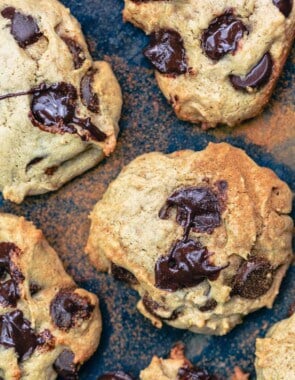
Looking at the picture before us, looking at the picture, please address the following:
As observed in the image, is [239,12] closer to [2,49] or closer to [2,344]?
[2,49]

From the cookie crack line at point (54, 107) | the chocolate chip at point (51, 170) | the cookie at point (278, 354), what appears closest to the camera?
the cookie at point (278, 354)

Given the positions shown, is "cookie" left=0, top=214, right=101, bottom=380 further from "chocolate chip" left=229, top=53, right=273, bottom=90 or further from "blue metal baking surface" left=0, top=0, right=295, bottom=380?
"chocolate chip" left=229, top=53, right=273, bottom=90

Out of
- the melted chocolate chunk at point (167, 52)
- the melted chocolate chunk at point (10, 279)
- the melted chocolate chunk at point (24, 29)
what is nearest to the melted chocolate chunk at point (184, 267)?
the melted chocolate chunk at point (10, 279)

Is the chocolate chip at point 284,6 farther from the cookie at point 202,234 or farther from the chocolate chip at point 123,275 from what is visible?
the chocolate chip at point 123,275

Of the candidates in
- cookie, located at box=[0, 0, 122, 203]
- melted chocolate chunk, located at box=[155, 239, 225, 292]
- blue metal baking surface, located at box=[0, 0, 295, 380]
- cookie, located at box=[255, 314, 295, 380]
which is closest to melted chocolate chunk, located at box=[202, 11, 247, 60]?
blue metal baking surface, located at box=[0, 0, 295, 380]

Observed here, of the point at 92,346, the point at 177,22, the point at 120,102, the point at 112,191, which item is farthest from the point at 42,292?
the point at 177,22

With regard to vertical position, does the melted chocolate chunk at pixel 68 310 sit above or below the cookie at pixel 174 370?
above
